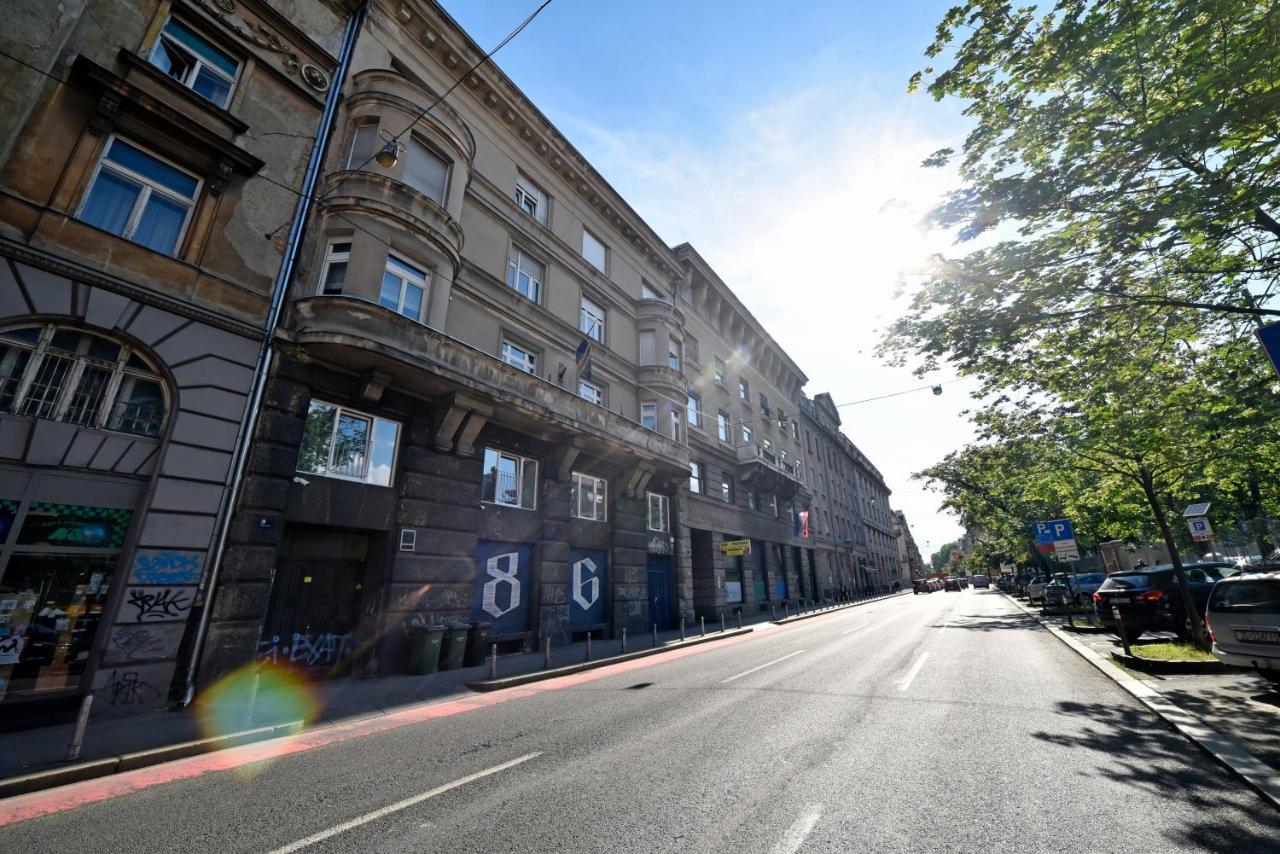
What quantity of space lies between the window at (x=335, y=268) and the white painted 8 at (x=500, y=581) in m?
8.04

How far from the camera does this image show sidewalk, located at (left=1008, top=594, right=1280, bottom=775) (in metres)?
5.29

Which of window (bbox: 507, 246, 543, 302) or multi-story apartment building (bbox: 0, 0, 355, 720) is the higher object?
window (bbox: 507, 246, 543, 302)

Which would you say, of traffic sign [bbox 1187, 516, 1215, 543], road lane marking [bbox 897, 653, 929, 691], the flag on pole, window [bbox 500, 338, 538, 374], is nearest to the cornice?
the flag on pole

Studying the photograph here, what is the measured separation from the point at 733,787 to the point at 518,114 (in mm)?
20455

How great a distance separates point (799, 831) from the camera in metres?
3.79

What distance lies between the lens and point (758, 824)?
12.9 feet

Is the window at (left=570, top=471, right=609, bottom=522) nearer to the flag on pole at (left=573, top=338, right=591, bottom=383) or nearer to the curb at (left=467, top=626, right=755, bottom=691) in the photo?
the flag on pole at (left=573, top=338, right=591, bottom=383)

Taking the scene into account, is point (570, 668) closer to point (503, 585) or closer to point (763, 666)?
point (503, 585)

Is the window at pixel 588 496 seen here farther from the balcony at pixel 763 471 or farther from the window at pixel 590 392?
the balcony at pixel 763 471

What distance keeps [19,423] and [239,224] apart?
516cm

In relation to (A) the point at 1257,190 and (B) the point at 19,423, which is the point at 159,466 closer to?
(B) the point at 19,423

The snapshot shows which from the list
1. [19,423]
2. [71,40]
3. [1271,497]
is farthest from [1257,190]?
[1271,497]

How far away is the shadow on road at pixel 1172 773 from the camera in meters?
3.55

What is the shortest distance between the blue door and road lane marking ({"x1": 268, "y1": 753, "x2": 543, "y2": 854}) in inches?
592
